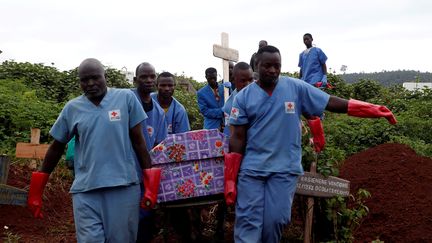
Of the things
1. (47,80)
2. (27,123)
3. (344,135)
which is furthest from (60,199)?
(47,80)

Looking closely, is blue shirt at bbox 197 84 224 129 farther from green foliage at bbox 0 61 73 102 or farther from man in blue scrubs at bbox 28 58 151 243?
green foliage at bbox 0 61 73 102

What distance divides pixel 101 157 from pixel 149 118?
1.00 metres

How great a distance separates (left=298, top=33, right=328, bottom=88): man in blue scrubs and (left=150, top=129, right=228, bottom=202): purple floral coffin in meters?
6.14

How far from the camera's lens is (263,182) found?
3.97m

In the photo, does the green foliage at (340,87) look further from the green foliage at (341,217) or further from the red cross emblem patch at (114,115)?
the red cross emblem patch at (114,115)

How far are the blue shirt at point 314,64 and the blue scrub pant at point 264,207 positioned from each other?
6.46 meters

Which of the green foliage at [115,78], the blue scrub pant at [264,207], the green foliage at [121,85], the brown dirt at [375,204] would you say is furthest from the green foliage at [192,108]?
the blue scrub pant at [264,207]

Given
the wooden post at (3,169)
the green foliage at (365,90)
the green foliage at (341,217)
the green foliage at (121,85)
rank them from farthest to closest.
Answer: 1. the green foliage at (365,90)
2. the green foliage at (121,85)
3. the wooden post at (3,169)
4. the green foliage at (341,217)

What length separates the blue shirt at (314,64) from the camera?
33.2ft

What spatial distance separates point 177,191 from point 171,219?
868mm

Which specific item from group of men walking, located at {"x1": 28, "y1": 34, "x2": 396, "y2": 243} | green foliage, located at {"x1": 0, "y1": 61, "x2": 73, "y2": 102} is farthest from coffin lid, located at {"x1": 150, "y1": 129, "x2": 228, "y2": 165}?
green foliage, located at {"x1": 0, "y1": 61, "x2": 73, "y2": 102}

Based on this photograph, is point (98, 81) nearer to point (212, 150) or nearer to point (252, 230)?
point (212, 150)

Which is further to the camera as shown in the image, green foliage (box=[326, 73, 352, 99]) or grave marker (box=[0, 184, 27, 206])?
green foliage (box=[326, 73, 352, 99])

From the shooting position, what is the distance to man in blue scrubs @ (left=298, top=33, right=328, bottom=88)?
10133 mm
